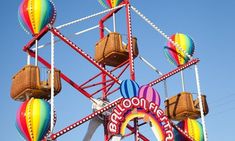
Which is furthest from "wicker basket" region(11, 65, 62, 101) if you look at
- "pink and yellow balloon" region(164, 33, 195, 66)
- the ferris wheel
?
"pink and yellow balloon" region(164, 33, 195, 66)

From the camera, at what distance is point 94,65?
2195 centimetres

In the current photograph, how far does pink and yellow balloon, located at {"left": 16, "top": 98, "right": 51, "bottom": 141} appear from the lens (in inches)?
758

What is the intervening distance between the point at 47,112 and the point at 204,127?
24.0 feet

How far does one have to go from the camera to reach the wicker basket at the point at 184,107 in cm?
2450

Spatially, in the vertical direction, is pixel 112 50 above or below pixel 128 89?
above

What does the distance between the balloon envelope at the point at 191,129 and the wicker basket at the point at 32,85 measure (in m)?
6.66

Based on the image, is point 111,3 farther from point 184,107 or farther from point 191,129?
point 191,129

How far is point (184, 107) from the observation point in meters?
24.5

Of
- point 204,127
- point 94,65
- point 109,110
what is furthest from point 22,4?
point 204,127

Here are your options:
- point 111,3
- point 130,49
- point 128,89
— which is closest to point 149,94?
point 128,89

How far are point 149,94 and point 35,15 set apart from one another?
17.8ft

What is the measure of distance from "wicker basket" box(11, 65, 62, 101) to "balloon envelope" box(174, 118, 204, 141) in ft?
21.8

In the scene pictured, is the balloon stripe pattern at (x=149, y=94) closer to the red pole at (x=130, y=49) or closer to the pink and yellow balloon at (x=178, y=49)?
the red pole at (x=130, y=49)

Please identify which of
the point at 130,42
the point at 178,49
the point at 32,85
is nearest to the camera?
the point at 32,85
